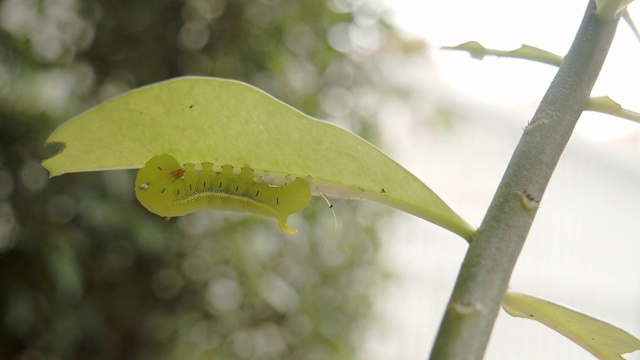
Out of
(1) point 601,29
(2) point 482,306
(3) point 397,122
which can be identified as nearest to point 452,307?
(2) point 482,306

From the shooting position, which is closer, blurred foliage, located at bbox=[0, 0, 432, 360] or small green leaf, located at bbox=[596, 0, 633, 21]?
small green leaf, located at bbox=[596, 0, 633, 21]

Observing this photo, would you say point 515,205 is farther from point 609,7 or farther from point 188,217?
point 188,217

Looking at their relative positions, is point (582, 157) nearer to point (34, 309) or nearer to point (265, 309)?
point (265, 309)

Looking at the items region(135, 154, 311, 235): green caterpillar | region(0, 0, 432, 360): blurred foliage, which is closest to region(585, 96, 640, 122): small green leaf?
region(135, 154, 311, 235): green caterpillar

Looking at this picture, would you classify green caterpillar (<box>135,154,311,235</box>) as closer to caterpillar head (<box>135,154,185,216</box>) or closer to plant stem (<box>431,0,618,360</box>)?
caterpillar head (<box>135,154,185,216</box>)

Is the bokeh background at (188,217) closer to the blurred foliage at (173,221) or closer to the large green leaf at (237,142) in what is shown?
the blurred foliage at (173,221)

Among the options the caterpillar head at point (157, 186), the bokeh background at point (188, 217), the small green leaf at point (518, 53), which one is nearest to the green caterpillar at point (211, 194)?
the caterpillar head at point (157, 186)

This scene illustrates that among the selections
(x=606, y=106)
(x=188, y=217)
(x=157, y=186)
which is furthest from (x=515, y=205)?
(x=188, y=217)
